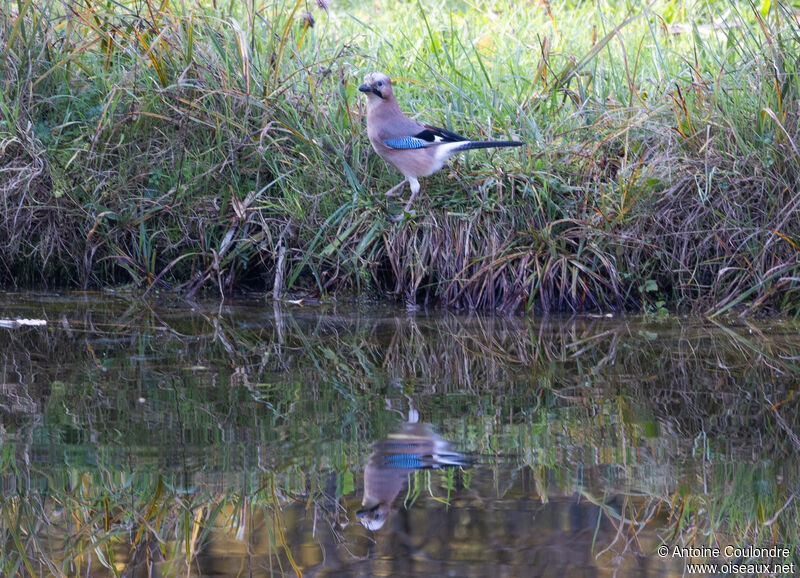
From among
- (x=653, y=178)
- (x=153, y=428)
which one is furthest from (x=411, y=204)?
(x=153, y=428)

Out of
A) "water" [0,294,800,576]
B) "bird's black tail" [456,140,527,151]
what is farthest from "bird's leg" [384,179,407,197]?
"water" [0,294,800,576]

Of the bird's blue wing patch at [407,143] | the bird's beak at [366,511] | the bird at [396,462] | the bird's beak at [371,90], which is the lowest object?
the bird's beak at [366,511]

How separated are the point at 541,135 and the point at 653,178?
0.70 metres

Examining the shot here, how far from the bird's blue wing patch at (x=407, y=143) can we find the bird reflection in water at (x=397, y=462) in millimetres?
1988

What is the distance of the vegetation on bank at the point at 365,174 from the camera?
4.46 m

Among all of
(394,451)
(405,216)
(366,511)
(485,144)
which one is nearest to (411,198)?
(405,216)

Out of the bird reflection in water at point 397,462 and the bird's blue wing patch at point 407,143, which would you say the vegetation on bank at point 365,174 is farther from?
the bird reflection in water at point 397,462

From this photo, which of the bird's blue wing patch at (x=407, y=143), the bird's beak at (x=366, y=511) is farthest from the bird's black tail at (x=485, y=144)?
the bird's beak at (x=366, y=511)

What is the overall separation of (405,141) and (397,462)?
2.40 m

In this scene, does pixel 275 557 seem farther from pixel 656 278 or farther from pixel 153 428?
pixel 656 278

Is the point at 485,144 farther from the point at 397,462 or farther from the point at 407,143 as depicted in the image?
the point at 397,462

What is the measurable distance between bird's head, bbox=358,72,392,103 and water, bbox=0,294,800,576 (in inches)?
54.2

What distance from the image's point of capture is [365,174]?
193 inches

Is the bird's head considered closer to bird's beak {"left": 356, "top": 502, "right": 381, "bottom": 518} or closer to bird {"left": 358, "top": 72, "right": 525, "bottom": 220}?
bird {"left": 358, "top": 72, "right": 525, "bottom": 220}
